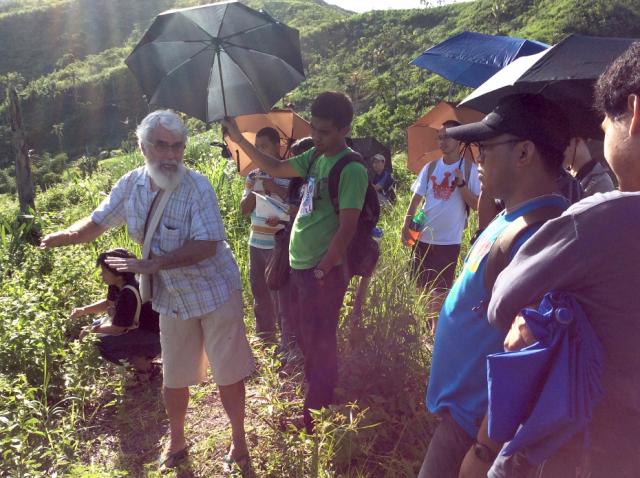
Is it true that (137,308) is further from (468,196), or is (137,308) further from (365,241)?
(468,196)

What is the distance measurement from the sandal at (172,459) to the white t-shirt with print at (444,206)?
2.11 metres

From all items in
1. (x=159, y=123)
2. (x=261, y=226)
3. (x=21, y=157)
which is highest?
(x=159, y=123)

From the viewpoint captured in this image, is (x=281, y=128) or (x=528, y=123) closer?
(x=528, y=123)

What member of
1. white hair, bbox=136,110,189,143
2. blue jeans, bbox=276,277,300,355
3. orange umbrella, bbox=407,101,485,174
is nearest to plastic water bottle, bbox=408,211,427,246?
orange umbrella, bbox=407,101,485,174

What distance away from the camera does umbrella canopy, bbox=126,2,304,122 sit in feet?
9.42

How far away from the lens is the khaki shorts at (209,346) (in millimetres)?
2449

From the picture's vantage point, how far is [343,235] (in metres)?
2.37

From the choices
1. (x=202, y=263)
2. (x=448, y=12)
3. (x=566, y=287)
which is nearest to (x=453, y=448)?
(x=566, y=287)

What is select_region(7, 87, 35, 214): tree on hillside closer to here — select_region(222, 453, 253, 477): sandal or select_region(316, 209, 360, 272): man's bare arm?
select_region(222, 453, 253, 477): sandal

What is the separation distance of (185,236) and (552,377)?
1718 millimetres

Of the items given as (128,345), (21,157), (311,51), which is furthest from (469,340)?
(311,51)

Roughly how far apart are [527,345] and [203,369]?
187cm

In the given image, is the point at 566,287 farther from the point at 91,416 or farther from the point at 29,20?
the point at 29,20

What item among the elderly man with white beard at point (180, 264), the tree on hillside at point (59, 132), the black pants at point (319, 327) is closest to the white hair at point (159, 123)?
the elderly man with white beard at point (180, 264)
